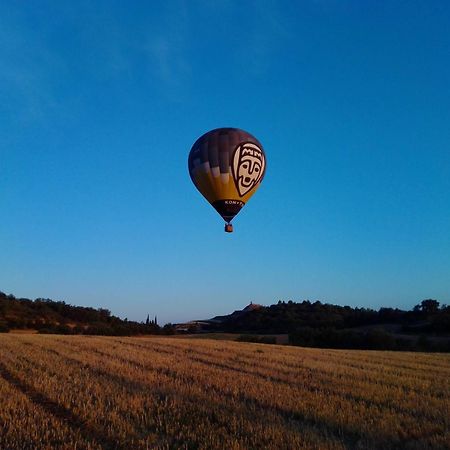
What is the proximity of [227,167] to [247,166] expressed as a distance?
0.89 m

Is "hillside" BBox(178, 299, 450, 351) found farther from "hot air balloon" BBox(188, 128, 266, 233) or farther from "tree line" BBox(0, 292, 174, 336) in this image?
"hot air balloon" BBox(188, 128, 266, 233)

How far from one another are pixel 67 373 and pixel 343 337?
101 feet

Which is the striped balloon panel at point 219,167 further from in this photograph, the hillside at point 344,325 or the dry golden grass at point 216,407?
the hillside at point 344,325

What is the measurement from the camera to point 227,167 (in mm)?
19500

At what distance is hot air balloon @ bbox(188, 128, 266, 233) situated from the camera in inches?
771

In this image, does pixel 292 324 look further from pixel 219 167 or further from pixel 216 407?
pixel 216 407

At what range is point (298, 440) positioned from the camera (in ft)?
21.4

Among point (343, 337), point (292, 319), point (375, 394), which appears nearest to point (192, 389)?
point (375, 394)

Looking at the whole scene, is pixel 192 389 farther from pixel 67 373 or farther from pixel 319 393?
pixel 67 373

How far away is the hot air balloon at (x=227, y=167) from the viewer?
1958 cm

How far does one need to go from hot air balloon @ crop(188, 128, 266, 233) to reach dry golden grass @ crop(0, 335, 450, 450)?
731 centimetres

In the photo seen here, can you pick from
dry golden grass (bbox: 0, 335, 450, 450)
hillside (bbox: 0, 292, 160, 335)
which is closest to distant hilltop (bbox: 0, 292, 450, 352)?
hillside (bbox: 0, 292, 160, 335)

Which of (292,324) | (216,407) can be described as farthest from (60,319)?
(216,407)

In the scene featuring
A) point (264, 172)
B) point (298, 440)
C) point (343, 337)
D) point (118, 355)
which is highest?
point (264, 172)
